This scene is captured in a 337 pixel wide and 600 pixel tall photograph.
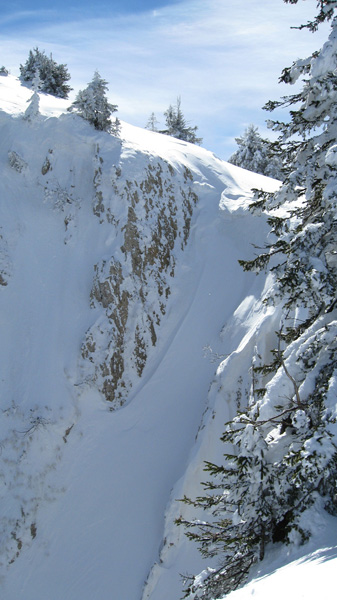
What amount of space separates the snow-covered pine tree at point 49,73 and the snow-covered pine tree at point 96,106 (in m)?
11.2

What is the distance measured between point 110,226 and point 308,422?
13614mm

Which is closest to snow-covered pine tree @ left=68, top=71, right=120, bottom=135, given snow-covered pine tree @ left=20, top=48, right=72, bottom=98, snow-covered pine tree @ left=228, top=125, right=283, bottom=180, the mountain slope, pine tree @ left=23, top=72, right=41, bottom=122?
the mountain slope

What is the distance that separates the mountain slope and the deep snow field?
0.16ft

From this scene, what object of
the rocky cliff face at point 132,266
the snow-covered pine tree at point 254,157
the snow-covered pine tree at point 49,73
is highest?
the snow-covered pine tree at point 49,73

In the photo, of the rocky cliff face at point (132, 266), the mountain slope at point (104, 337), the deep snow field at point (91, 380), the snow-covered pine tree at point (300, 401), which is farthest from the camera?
the rocky cliff face at point (132, 266)

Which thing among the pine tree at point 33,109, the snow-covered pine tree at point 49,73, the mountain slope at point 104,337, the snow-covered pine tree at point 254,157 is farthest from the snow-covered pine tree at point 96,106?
the snow-covered pine tree at point 254,157

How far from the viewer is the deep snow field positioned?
12.8 metres

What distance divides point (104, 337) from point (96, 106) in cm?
1188

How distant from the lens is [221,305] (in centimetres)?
1767

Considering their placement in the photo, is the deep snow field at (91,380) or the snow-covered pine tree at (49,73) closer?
the deep snow field at (91,380)

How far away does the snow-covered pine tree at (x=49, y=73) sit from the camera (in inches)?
1203

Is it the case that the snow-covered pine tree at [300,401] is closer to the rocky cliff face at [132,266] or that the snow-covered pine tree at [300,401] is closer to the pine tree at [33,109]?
the rocky cliff face at [132,266]

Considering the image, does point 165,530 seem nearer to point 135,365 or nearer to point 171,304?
point 135,365

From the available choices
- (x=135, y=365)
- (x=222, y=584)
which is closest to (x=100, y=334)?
(x=135, y=365)
